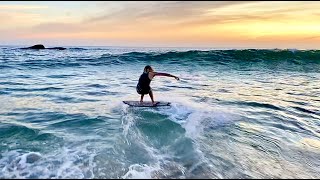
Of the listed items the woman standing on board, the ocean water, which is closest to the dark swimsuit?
the woman standing on board

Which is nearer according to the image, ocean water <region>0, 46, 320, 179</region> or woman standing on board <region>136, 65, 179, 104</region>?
ocean water <region>0, 46, 320, 179</region>

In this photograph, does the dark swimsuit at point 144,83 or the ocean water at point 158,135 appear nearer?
the ocean water at point 158,135

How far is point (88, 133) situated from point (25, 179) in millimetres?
2668

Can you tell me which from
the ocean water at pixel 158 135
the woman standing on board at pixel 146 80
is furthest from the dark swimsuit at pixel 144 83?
the ocean water at pixel 158 135

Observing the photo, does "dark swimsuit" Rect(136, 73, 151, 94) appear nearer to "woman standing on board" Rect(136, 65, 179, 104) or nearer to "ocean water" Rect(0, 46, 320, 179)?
"woman standing on board" Rect(136, 65, 179, 104)

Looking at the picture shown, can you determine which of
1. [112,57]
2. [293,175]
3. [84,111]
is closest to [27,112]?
[84,111]

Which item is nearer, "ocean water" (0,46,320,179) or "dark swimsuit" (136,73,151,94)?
"ocean water" (0,46,320,179)

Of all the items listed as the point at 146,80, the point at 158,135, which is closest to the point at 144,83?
the point at 146,80

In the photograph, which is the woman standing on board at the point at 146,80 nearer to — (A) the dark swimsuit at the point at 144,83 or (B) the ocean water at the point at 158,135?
(A) the dark swimsuit at the point at 144,83

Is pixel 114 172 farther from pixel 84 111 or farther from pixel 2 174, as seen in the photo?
pixel 84 111

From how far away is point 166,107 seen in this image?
11.0m

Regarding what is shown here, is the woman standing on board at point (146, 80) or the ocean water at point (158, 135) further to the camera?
the woman standing on board at point (146, 80)

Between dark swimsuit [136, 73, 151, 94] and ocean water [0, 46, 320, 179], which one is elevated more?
dark swimsuit [136, 73, 151, 94]

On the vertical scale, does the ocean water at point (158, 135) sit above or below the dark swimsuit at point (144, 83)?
below
